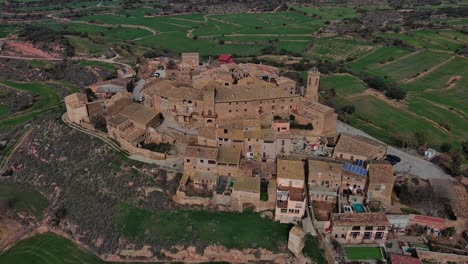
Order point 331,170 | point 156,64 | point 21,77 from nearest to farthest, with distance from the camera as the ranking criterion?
point 331,170, point 156,64, point 21,77

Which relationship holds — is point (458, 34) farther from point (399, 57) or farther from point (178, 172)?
point (178, 172)

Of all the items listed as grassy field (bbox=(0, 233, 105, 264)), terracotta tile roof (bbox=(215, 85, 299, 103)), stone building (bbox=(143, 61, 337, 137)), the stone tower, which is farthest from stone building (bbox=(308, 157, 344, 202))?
grassy field (bbox=(0, 233, 105, 264))

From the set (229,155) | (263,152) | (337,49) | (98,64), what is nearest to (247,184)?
(229,155)

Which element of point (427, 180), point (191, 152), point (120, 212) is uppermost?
point (191, 152)

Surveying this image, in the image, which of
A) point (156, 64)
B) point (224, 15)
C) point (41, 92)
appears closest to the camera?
point (156, 64)

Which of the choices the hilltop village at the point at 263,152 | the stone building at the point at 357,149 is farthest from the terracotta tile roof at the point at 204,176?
the stone building at the point at 357,149

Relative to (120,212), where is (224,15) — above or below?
above

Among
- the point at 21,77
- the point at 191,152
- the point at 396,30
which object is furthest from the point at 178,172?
the point at 396,30
